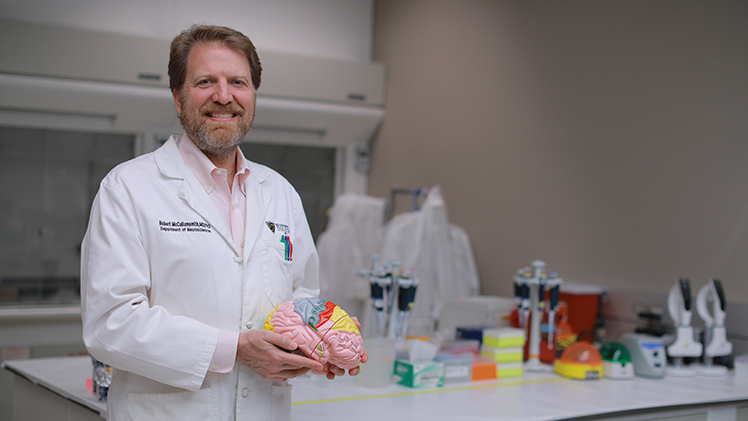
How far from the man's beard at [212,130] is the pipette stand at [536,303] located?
158 centimetres

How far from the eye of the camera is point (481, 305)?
3322mm

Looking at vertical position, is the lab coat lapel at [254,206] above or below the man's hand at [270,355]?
above

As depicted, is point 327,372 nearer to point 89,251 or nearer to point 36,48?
point 89,251

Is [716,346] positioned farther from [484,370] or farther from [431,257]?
[431,257]

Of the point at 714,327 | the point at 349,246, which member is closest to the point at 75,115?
the point at 349,246

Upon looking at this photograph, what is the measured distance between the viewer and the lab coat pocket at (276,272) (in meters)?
1.59

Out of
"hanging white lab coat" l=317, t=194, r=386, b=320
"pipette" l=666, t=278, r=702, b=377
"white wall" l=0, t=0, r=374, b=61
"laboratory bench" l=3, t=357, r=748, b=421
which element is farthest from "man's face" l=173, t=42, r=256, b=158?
"hanging white lab coat" l=317, t=194, r=386, b=320

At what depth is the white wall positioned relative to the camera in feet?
13.9

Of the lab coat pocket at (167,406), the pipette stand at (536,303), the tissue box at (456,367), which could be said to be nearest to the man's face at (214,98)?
the lab coat pocket at (167,406)

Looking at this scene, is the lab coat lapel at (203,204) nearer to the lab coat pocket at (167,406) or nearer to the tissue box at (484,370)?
the lab coat pocket at (167,406)

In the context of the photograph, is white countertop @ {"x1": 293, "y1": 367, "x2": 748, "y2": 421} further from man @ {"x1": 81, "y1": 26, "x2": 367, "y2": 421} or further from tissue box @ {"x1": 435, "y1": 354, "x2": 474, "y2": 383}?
man @ {"x1": 81, "y1": 26, "x2": 367, "y2": 421}

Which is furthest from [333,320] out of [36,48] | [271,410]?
[36,48]

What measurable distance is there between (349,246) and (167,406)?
321 centimetres

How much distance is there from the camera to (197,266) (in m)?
1.48
